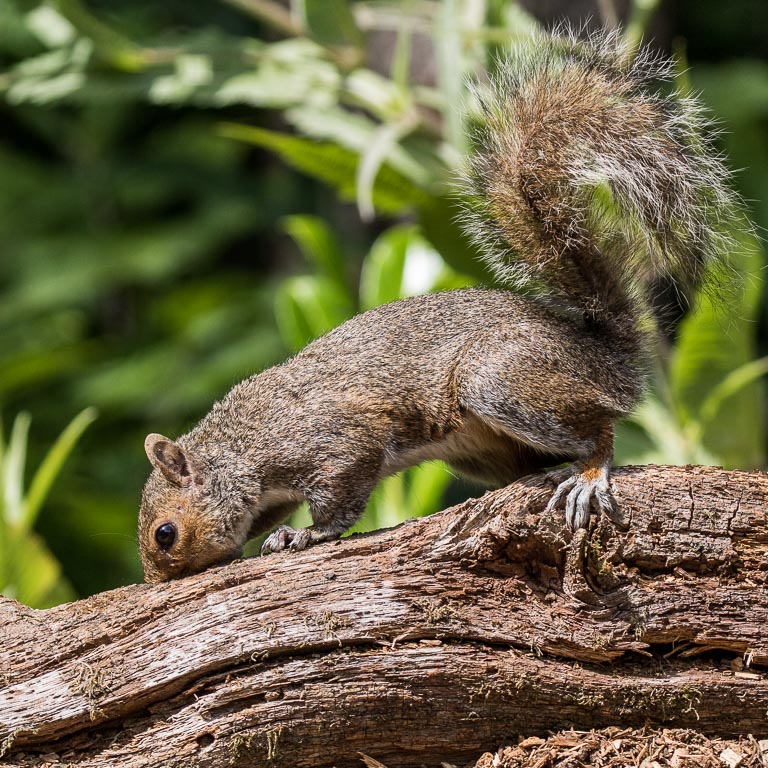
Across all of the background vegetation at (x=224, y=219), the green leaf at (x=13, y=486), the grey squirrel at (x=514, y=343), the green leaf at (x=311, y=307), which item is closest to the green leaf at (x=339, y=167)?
the background vegetation at (x=224, y=219)

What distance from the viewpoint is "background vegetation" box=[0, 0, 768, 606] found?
138 inches

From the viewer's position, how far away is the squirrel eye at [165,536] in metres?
2.34

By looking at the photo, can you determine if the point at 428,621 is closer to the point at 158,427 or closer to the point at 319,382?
the point at 319,382

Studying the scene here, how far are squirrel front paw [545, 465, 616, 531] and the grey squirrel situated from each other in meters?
0.07

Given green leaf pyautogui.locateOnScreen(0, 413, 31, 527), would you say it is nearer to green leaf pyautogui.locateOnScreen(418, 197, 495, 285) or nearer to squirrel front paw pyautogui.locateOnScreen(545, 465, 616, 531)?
green leaf pyautogui.locateOnScreen(418, 197, 495, 285)

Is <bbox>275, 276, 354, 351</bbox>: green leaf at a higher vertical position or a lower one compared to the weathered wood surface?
higher

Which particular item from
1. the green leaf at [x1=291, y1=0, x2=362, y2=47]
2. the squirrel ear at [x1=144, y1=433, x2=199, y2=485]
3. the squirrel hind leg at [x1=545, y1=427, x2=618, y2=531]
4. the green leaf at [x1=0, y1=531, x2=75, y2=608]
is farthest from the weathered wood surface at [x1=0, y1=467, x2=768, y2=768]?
the green leaf at [x1=291, y1=0, x2=362, y2=47]

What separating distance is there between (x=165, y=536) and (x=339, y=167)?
1768 millimetres

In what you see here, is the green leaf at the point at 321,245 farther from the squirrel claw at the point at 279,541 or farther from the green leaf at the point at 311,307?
the squirrel claw at the point at 279,541

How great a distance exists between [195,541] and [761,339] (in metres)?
3.76

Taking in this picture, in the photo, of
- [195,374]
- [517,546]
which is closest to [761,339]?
[195,374]

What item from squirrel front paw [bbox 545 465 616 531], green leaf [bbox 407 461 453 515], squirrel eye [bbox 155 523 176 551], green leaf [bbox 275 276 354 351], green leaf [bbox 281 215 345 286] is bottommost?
green leaf [bbox 407 461 453 515]

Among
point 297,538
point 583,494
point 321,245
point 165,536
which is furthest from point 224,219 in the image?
point 583,494

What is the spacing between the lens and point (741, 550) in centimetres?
208
